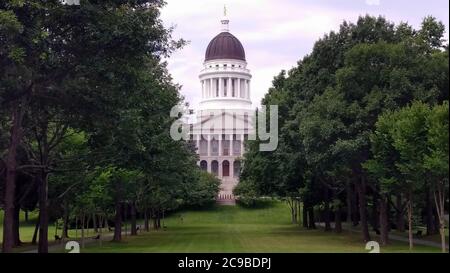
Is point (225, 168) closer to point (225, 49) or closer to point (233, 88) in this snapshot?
point (233, 88)

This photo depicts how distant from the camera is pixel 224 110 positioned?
12375 cm

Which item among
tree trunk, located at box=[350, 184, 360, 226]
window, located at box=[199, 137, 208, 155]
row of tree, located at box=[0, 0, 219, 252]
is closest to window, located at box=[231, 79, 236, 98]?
window, located at box=[199, 137, 208, 155]

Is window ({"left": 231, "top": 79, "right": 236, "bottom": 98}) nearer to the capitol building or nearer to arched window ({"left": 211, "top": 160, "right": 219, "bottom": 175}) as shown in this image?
the capitol building

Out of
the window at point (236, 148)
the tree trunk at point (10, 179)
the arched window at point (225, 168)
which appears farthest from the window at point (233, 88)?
the tree trunk at point (10, 179)

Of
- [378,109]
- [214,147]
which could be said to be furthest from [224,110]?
[378,109]

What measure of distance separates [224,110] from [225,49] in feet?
41.3

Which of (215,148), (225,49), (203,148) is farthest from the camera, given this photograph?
(225,49)

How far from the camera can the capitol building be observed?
114 metres

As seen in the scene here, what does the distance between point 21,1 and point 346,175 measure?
1010 inches

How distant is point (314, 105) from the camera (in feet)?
115

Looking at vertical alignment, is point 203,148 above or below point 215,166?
above

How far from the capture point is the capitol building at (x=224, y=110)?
114 m
